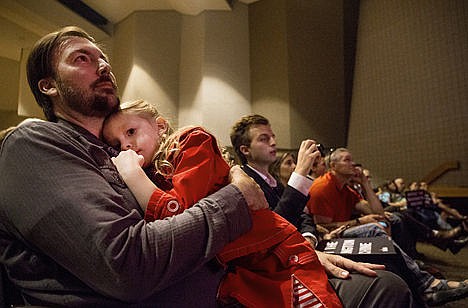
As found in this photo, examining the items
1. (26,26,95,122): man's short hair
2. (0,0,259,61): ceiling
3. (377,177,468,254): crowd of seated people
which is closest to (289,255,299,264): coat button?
(26,26,95,122): man's short hair

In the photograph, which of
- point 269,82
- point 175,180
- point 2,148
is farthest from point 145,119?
point 269,82

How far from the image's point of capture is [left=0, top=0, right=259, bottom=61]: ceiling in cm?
464

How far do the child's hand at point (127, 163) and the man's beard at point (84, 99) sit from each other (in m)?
0.17

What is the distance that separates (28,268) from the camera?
0.75 metres

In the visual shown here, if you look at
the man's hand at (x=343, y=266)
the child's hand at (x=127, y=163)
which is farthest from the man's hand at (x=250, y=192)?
the man's hand at (x=343, y=266)

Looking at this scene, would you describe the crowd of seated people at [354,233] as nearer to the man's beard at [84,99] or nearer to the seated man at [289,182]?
the seated man at [289,182]

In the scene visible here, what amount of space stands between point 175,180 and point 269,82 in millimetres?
4773

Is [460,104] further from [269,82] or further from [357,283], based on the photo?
[357,283]

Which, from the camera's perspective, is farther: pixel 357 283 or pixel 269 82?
pixel 269 82

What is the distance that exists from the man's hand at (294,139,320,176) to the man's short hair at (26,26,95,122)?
A: 1169 millimetres

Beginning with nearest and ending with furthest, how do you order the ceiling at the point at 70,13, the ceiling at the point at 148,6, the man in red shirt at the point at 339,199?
the man in red shirt at the point at 339,199 → the ceiling at the point at 70,13 → the ceiling at the point at 148,6

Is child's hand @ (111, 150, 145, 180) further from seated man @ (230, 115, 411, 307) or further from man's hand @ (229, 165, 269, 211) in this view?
seated man @ (230, 115, 411, 307)

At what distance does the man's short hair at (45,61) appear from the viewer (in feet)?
3.33

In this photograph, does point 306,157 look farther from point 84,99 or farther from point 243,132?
point 84,99
